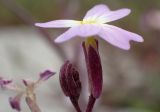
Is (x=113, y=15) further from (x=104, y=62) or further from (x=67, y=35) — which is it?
(x=104, y=62)

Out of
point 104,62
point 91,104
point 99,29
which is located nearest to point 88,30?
point 99,29

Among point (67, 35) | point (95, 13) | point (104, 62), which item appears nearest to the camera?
point (67, 35)

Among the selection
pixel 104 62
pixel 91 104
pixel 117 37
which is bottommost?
pixel 104 62

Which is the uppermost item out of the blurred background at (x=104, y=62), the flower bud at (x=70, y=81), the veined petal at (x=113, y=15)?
the veined petal at (x=113, y=15)

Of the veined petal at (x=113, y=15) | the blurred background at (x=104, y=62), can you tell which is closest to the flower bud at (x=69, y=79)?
the veined petal at (x=113, y=15)

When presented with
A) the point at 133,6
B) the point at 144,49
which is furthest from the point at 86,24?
the point at 144,49

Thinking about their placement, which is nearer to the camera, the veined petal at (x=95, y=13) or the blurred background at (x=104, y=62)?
the veined petal at (x=95, y=13)

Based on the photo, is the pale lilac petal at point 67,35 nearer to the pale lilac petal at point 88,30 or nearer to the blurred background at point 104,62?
the pale lilac petal at point 88,30
